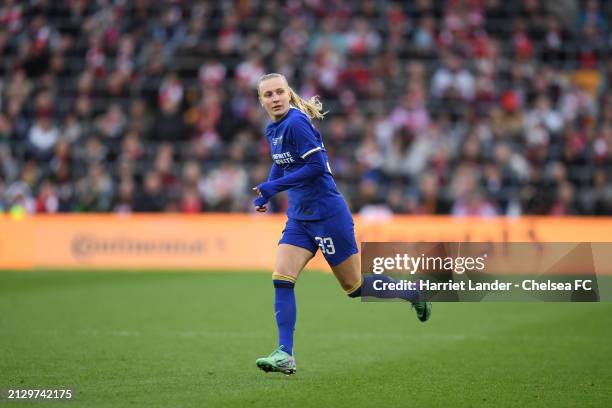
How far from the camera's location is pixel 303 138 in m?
7.91

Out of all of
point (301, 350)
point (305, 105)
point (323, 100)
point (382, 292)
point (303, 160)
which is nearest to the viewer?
point (303, 160)

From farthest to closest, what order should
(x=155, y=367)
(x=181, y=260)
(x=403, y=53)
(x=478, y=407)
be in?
1. (x=403, y=53)
2. (x=181, y=260)
3. (x=155, y=367)
4. (x=478, y=407)

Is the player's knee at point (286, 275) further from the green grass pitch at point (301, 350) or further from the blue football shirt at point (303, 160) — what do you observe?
the green grass pitch at point (301, 350)

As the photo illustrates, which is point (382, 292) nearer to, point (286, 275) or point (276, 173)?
point (286, 275)

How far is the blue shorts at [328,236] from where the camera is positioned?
7.99 m

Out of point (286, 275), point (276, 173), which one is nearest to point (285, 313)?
point (286, 275)

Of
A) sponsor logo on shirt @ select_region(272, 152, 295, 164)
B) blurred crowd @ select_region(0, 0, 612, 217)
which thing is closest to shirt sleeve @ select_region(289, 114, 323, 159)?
sponsor logo on shirt @ select_region(272, 152, 295, 164)

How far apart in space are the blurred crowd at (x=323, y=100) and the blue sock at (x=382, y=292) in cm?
1145

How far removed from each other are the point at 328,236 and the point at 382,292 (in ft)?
2.54

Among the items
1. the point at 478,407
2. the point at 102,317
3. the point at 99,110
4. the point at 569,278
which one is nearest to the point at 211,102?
the point at 99,110

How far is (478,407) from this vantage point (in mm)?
6738

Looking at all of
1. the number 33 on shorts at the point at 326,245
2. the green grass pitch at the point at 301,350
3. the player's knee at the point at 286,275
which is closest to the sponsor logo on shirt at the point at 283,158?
the number 33 on shorts at the point at 326,245

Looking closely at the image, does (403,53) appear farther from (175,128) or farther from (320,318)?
(320,318)

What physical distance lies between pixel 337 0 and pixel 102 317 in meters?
14.4
